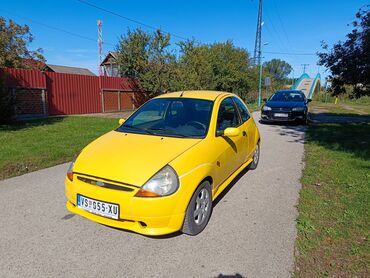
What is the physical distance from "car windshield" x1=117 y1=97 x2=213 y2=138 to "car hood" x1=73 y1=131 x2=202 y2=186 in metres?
0.23

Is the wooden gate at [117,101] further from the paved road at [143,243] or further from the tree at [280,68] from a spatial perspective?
the tree at [280,68]

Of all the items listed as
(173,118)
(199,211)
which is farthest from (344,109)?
(199,211)

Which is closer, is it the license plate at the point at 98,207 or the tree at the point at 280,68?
the license plate at the point at 98,207

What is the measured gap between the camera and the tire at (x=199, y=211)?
2943mm

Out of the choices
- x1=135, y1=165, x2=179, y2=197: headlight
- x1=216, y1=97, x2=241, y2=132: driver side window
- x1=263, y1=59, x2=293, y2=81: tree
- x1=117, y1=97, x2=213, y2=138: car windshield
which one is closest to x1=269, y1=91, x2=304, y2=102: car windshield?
x1=216, y1=97, x2=241, y2=132: driver side window

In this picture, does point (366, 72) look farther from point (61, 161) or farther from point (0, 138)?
point (0, 138)

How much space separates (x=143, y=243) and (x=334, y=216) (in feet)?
8.00

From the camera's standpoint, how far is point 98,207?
9.21ft

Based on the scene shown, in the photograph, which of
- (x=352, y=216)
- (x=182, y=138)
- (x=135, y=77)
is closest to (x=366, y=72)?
(x=352, y=216)

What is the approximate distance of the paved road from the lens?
251cm

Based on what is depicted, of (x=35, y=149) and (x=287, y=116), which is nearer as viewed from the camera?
(x=35, y=149)

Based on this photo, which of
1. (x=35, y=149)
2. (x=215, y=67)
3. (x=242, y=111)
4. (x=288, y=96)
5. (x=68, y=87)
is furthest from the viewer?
(x=215, y=67)

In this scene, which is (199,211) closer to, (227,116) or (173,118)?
(173,118)

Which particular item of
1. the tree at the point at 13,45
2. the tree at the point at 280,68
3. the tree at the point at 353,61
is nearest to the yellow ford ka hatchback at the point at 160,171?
the tree at the point at 353,61
